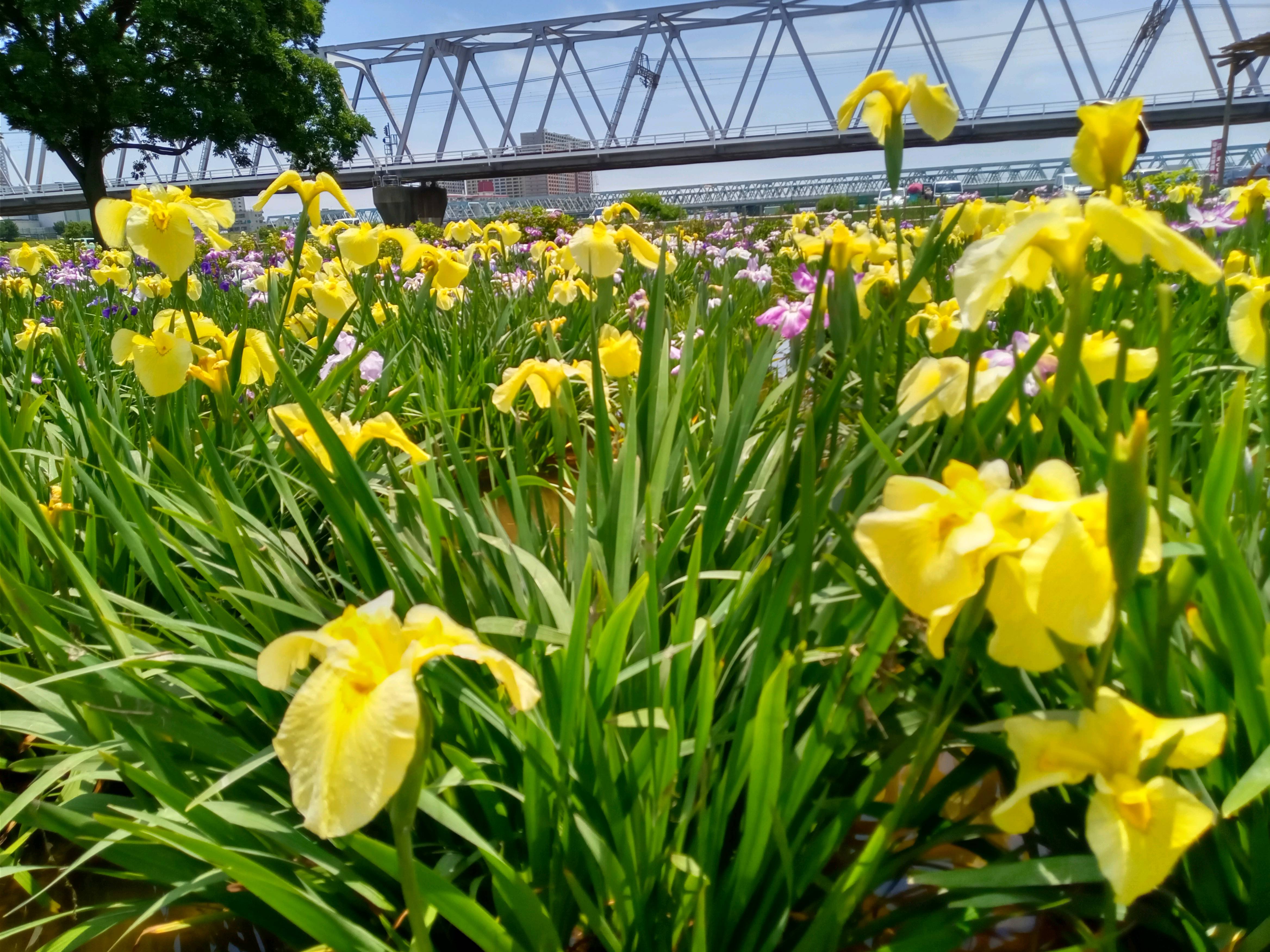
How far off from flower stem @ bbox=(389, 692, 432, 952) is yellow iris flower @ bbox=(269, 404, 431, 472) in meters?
0.44

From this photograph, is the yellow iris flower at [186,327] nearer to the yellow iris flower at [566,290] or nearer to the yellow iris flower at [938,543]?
the yellow iris flower at [566,290]

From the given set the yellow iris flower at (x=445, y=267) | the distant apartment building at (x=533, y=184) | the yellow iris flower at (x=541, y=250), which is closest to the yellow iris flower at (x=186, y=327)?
the yellow iris flower at (x=445, y=267)

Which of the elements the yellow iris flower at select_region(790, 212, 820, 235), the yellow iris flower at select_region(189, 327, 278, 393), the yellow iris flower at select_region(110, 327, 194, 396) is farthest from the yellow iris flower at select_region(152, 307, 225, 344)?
the yellow iris flower at select_region(790, 212, 820, 235)

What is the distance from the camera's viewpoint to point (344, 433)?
996mm

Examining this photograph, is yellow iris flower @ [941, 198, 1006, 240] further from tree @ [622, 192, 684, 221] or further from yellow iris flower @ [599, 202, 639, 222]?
tree @ [622, 192, 684, 221]

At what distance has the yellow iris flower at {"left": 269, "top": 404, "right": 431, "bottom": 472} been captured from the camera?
880mm

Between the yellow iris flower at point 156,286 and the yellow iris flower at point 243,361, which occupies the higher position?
the yellow iris flower at point 156,286

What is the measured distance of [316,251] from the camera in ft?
7.84

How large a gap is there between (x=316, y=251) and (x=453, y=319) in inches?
21.5

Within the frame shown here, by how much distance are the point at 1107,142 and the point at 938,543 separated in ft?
1.43

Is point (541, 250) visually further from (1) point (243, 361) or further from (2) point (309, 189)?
(1) point (243, 361)

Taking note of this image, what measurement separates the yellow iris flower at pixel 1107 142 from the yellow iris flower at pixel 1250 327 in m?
0.34

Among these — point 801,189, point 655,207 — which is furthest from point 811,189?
point 655,207

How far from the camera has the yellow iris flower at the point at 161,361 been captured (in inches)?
45.2
